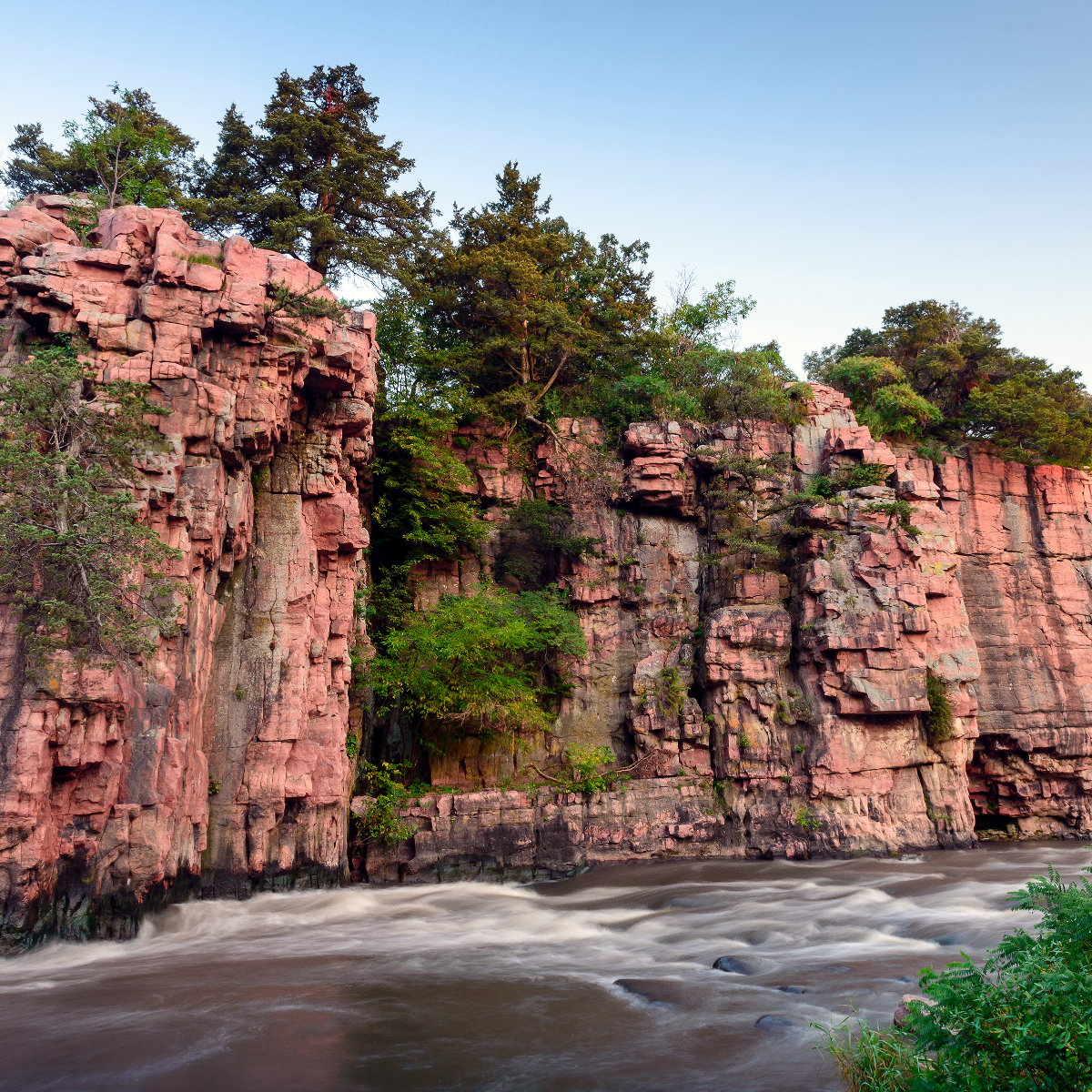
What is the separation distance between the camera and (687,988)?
1102 cm

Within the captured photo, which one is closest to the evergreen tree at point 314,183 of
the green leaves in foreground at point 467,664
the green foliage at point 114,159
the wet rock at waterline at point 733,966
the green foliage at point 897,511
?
the green foliage at point 114,159

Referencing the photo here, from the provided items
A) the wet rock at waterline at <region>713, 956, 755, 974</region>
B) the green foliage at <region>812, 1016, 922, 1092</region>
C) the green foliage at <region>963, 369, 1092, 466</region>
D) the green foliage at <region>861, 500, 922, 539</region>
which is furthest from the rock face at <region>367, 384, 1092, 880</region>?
the green foliage at <region>812, 1016, 922, 1092</region>

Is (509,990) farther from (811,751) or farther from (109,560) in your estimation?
(811,751)

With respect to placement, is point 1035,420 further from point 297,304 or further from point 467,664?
point 297,304

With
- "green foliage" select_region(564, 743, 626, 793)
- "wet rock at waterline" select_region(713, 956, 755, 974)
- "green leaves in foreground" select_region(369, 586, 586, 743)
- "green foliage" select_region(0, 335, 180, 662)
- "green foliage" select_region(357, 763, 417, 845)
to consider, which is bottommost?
"wet rock at waterline" select_region(713, 956, 755, 974)

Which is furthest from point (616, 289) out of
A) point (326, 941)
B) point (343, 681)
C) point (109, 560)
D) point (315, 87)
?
point (326, 941)

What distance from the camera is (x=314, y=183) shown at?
24.9m

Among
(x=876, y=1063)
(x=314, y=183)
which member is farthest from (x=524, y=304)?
(x=876, y=1063)

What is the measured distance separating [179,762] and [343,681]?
202 inches

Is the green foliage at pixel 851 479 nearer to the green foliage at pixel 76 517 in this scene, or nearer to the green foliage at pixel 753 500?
the green foliage at pixel 753 500

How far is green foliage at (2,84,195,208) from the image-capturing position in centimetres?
2072

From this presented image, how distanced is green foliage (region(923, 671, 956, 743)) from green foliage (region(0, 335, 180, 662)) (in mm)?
19424

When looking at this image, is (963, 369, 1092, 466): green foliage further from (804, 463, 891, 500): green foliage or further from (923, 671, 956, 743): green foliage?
(923, 671, 956, 743): green foliage

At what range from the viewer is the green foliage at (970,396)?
2645 cm
